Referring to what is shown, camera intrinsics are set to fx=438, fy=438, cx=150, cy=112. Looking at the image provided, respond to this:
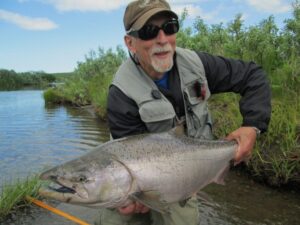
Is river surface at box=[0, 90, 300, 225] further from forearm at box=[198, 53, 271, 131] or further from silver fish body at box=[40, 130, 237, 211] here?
silver fish body at box=[40, 130, 237, 211]

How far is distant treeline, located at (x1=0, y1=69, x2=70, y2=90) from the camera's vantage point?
203 ft

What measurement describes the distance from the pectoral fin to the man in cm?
31

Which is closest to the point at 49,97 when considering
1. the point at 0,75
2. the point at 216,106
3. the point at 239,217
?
the point at 216,106

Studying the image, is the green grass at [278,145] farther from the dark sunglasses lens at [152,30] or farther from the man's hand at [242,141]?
the dark sunglasses lens at [152,30]

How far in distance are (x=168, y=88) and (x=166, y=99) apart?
0.46 ft

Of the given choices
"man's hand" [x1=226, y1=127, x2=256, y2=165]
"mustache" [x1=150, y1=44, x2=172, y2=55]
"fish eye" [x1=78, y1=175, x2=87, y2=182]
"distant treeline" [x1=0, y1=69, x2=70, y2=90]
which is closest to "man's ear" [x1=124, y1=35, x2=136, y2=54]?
"mustache" [x1=150, y1=44, x2=172, y2=55]

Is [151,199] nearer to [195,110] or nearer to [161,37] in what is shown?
[195,110]

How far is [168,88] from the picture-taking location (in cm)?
333

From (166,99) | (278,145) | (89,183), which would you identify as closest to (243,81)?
(166,99)

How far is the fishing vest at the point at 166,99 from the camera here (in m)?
3.16

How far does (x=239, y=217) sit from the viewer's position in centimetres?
563

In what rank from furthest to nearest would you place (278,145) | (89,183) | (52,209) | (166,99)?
(278,145), (52,209), (166,99), (89,183)

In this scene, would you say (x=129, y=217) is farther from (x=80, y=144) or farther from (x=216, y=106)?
(x=80, y=144)

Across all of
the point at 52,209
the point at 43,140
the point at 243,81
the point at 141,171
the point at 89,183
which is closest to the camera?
the point at 89,183
